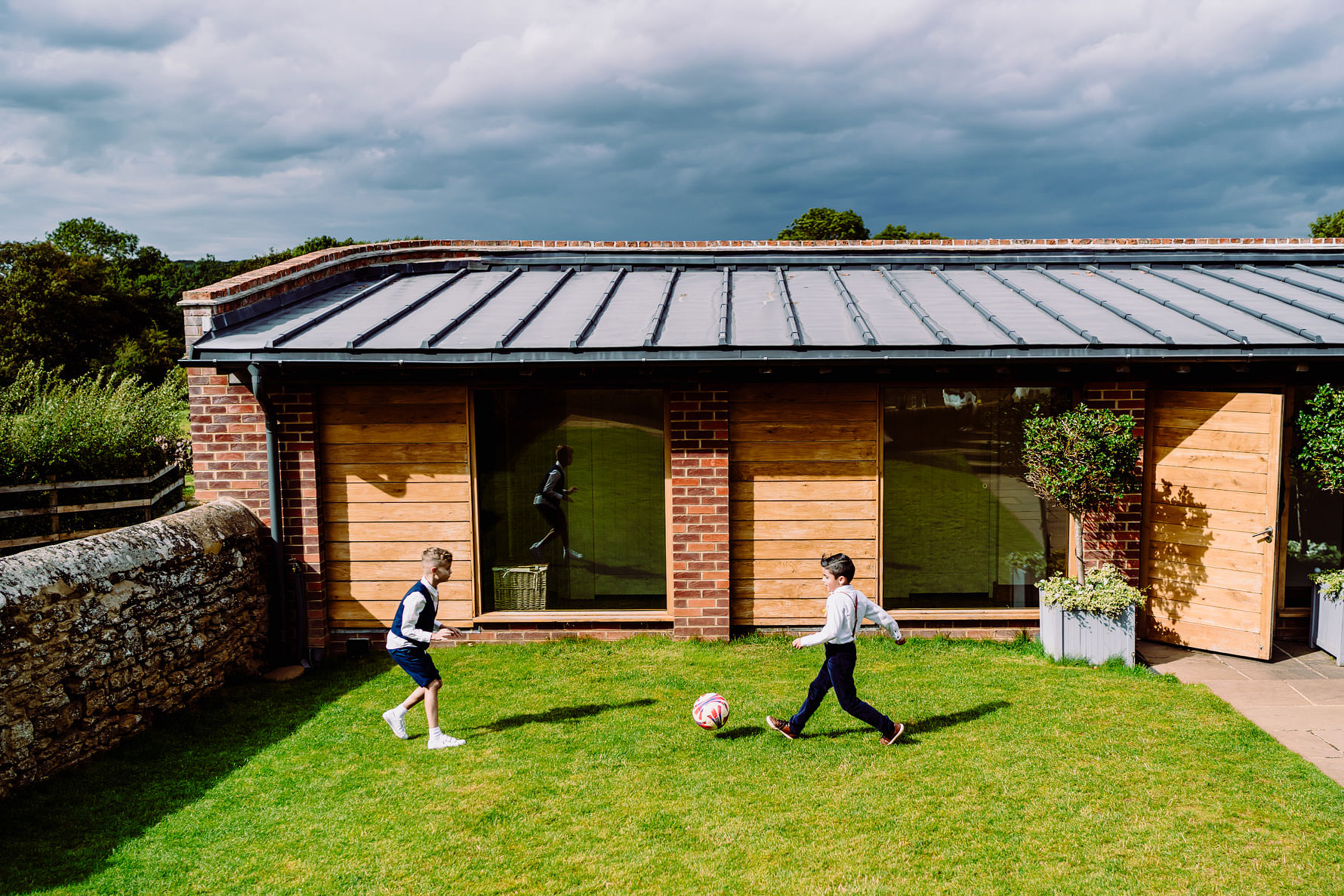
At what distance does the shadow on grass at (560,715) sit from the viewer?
6.78 m

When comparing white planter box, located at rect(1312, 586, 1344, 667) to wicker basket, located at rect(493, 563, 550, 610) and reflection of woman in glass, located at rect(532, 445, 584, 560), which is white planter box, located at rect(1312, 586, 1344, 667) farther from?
wicker basket, located at rect(493, 563, 550, 610)

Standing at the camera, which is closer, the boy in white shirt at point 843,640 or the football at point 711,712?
the boy in white shirt at point 843,640

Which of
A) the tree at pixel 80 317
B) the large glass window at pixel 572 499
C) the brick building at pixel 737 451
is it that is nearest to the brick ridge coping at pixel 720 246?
the brick building at pixel 737 451

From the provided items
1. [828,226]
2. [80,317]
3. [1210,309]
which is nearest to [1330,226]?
[828,226]

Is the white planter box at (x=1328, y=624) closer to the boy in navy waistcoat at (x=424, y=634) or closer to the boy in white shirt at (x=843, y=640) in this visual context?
the boy in white shirt at (x=843, y=640)

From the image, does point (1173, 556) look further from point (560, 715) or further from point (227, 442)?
point (227, 442)

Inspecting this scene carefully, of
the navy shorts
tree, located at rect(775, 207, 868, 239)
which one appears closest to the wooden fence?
the navy shorts

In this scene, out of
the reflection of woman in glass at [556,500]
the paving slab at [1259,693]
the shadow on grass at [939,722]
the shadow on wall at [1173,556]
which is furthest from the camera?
the reflection of woman in glass at [556,500]

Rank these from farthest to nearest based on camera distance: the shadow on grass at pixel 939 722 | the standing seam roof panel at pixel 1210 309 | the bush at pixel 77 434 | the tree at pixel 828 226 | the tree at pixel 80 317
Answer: the tree at pixel 828 226 → the tree at pixel 80 317 → the bush at pixel 77 434 → the standing seam roof panel at pixel 1210 309 → the shadow on grass at pixel 939 722

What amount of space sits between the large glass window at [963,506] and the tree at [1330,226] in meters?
55.1

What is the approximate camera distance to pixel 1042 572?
356 inches

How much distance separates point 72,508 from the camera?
31.6 feet

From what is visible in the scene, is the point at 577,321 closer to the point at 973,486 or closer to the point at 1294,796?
the point at 973,486

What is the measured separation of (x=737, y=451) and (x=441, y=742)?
3990 millimetres
